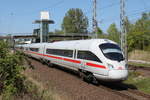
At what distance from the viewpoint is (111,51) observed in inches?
467

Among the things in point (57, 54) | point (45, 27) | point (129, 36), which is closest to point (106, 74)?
point (57, 54)

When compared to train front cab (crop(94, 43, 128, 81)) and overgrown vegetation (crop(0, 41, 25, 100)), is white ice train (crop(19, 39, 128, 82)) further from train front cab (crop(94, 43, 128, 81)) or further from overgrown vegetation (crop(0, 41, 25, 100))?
overgrown vegetation (crop(0, 41, 25, 100))

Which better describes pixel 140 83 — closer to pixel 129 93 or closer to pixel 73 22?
pixel 129 93

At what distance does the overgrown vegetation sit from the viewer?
764 cm

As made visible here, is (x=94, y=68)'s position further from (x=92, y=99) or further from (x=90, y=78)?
(x=92, y=99)

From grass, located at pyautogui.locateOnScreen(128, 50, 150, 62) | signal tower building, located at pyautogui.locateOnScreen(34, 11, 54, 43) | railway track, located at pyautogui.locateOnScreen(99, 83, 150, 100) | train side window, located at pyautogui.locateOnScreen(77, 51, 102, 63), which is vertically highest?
signal tower building, located at pyautogui.locateOnScreen(34, 11, 54, 43)

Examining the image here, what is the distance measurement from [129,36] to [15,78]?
40311 mm

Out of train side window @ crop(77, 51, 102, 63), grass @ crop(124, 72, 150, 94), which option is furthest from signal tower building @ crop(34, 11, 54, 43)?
train side window @ crop(77, 51, 102, 63)

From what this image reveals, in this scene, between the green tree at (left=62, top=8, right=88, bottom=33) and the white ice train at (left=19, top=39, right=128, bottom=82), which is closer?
the white ice train at (left=19, top=39, right=128, bottom=82)

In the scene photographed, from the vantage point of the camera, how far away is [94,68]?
1193 cm

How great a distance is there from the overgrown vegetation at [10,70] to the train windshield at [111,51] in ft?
16.9

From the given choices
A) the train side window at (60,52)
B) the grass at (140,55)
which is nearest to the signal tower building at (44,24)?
the grass at (140,55)

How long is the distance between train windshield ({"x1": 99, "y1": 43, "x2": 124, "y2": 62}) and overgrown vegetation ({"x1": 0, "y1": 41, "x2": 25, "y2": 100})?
515 cm

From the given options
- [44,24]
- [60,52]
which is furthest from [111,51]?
[44,24]
